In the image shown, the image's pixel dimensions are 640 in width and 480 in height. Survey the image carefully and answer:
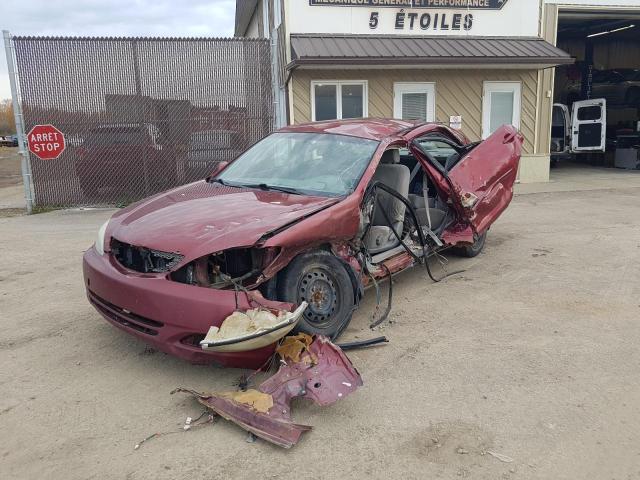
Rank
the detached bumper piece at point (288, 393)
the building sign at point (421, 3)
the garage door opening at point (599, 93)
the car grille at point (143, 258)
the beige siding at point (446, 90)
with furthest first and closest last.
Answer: the garage door opening at point (599, 93)
the beige siding at point (446, 90)
the building sign at point (421, 3)
the car grille at point (143, 258)
the detached bumper piece at point (288, 393)

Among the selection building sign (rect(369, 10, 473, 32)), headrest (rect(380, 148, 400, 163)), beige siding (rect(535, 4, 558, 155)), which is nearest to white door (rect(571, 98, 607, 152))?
beige siding (rect(535, 4, 558, 155))

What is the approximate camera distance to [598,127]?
16781 mm

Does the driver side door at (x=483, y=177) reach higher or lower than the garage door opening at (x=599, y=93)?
lower

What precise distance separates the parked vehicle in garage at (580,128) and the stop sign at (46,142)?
543 inches

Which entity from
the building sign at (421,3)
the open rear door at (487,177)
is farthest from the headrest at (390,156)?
the building sign at (421,3)

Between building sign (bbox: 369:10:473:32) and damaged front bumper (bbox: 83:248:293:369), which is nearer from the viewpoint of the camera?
damaged front bumper (bbox: 83:248:293:369)

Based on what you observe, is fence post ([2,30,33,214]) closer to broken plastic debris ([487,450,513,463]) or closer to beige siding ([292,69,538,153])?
beige siding ([292,69,538,153])

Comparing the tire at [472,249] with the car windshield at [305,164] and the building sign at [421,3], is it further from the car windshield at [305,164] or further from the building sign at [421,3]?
the building sign at [421,3]

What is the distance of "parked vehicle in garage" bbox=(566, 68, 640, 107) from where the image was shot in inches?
775

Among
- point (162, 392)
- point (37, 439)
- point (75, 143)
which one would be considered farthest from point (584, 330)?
point (75, 143)

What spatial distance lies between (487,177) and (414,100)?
733cm

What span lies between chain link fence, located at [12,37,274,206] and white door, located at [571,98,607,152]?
10559mm

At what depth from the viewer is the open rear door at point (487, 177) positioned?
5.81 m

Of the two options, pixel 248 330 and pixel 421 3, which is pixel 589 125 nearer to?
pixel 421 3
